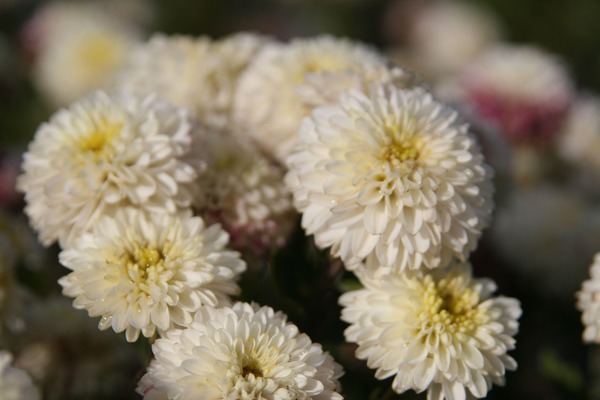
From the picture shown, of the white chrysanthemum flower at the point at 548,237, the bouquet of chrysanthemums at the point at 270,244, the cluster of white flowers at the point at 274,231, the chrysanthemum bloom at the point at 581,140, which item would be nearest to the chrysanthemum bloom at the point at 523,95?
the chrysanthemum bloom at the point at 581,140

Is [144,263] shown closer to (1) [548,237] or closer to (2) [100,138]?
(2) [100,138]

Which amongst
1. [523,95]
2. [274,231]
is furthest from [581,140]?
[274,231]

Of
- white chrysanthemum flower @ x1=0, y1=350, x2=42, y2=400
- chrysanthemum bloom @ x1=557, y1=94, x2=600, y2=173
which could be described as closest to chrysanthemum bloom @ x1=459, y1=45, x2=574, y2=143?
chrysanthemum bloom @ x1=557, y1=94, x2=600, y2=173

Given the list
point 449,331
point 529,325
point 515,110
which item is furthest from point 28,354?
point 515,110

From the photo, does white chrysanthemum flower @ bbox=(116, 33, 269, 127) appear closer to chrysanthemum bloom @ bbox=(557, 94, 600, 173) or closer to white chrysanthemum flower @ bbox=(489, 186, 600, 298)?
white chrysanthemum flower @ bbox=(489, 186, 600, 298)

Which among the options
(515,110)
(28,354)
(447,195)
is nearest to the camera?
(447,195)

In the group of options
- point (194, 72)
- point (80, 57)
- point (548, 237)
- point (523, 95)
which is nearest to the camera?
point (194, 72)

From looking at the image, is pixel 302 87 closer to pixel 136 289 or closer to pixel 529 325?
pixel 136 289
